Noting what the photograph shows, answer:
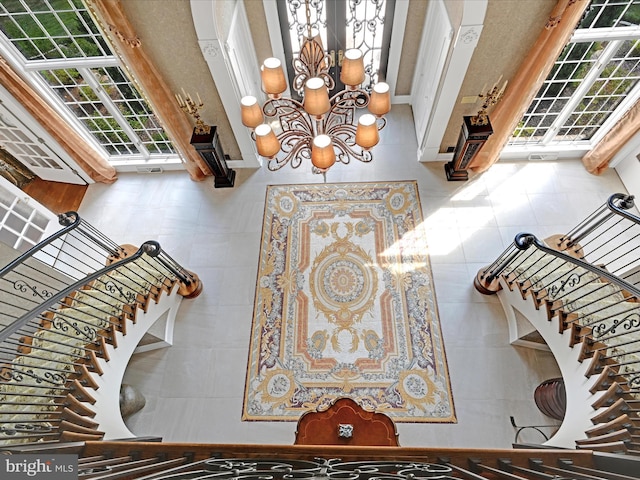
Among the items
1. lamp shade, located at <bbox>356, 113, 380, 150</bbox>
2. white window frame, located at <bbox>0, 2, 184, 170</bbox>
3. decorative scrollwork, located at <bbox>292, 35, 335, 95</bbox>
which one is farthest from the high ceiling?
lamp shade, located at <bbox>356, 113, 380, 150</bbox>

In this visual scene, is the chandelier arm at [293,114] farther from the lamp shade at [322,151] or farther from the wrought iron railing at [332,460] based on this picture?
the wrought iron railing at [332,460]

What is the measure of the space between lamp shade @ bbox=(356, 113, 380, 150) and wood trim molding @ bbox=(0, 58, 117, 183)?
3938 mm

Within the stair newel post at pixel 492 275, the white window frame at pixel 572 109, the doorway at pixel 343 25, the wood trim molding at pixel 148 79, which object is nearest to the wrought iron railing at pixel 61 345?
the wood trim molding at pixel 148 79

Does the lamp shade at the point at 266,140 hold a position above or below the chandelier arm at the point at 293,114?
below

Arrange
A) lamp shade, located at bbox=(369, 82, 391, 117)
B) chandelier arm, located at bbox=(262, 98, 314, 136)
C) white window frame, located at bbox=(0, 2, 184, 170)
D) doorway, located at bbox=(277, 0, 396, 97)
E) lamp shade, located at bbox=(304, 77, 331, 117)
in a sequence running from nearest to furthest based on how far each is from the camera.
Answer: lamp shade, located at bbox=(304, 77, 331, 117), lamp shade, located at bbox=(369, 82, 391, 117), chandelier arm, located at bbox=(262, 98, 314, 136), white window frame, located at bbox=(0, 2, 184, 170), doorway, located at bbox=(277, 0, 396, 97)

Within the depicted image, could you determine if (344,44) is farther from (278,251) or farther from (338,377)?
(338,377)

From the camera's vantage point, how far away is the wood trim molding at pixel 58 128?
3.86 metres

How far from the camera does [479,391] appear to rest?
333 cm

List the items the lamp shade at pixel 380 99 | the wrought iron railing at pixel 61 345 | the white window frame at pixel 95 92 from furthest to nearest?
the white window frame at pixel 95 92, the lamp shade at pixel 380 99, the wrought iron railing at pixel 61 345

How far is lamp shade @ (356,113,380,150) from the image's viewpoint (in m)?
2.56

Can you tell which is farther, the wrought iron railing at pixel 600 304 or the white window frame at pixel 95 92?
the white window frame at pixel 95 92

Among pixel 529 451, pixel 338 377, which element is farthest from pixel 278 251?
pixel 529 451

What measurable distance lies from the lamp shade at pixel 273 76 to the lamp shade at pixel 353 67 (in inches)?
18.1

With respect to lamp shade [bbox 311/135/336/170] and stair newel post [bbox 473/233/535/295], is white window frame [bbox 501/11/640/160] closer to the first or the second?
stair newel post [bbox 473/233/535/295]
